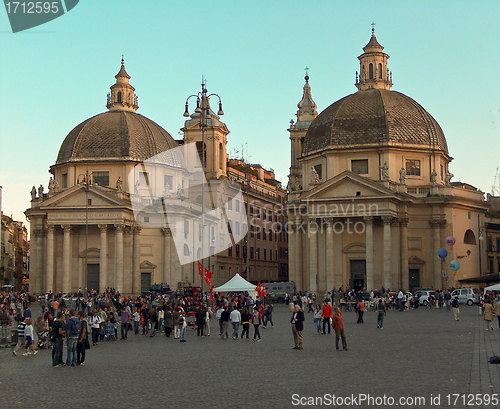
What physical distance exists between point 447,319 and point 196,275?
133ft

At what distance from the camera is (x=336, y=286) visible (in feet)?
221

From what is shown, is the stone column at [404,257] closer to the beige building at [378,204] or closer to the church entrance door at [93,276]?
the beige building at [378,204]

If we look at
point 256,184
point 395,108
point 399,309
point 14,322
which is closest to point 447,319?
point 399,309

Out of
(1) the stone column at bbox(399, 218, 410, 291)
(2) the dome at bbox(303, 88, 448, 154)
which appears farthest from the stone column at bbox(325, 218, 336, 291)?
(2) the dome at bbox(303, 88, 448, 154)

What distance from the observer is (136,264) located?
73188 millimetres

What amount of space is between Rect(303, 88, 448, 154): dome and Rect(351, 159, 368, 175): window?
66.6 inches

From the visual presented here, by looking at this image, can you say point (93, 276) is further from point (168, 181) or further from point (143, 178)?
point (168, 181)

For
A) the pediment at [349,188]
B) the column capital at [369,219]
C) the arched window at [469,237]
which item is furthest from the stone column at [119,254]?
the arched window at [469,237]

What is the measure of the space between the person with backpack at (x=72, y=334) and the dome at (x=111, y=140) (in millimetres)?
56376

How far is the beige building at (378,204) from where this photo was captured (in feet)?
215

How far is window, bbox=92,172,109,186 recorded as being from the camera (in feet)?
253

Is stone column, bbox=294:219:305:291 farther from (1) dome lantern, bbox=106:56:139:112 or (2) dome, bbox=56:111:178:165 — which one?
(1) dome lantern, bbox=106:56:139:112

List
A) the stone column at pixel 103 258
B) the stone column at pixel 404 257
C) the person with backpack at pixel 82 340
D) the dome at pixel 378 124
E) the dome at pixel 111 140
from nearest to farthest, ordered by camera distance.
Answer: the person with backpack at pixel 82 340, the stone column at pixel 404 257, the dome at pixel 378 124, the stone column at pixel 103 258, the dome at pixel 111 140

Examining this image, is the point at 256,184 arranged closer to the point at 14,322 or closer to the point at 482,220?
the point at 482,220
